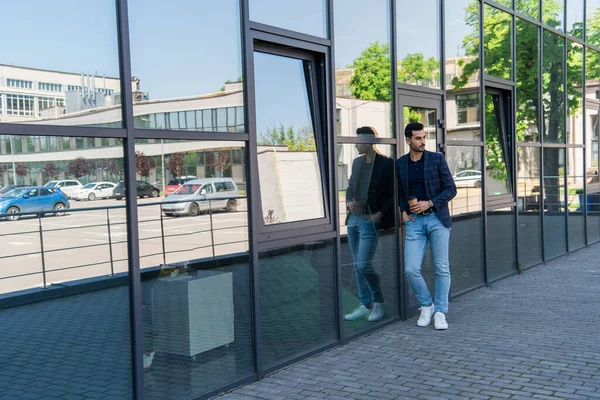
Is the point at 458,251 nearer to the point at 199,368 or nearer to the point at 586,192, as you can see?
the point at 199,368

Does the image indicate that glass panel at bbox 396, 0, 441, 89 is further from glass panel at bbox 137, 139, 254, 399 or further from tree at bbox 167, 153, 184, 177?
tree at bbox 167, 153, 184, 177

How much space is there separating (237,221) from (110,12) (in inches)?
69.0

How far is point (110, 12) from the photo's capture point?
14.1 feet

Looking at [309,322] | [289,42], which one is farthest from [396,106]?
[309,322]

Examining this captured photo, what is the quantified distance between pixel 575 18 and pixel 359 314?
27.5 ft

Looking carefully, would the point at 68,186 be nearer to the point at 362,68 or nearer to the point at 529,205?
the point at 362,68

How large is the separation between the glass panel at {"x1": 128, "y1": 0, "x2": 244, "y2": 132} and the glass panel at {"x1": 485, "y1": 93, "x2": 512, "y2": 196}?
5.04 metres

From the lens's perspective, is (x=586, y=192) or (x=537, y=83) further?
(x=586, y=192)

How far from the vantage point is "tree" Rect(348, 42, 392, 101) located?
6.68 meters

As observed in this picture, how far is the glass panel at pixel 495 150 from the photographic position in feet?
30.7

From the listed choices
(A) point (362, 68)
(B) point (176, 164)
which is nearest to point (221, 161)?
(B) point (176, 164)

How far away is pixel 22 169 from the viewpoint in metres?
3.78

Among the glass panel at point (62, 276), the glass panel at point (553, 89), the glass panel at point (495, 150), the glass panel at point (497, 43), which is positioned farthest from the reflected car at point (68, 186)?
the glass panel at point (553, 89)

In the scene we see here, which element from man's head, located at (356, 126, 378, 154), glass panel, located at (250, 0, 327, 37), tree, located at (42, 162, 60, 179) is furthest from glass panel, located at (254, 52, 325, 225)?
tree, located at (42, 162, 60, 179)
